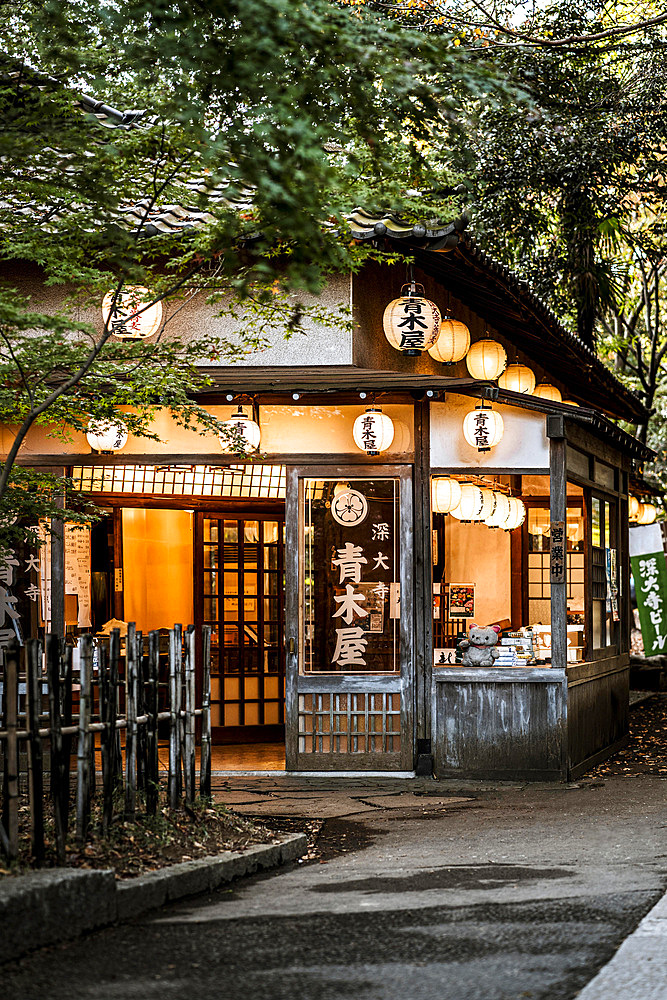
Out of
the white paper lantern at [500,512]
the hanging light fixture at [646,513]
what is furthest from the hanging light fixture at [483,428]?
the hanging light fixture at [646,513]

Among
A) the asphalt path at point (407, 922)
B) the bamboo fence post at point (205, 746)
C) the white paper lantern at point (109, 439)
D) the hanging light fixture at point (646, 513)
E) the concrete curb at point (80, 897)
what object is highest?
the white paper lantern at point (109, 439)

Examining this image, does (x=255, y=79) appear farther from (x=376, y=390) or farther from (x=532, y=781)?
(x=532, y=781)

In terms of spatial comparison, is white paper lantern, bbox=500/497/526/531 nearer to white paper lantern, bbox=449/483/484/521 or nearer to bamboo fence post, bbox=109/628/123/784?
white paper lantern, bbox=449/483/484/521

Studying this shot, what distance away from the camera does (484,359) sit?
1339 cm

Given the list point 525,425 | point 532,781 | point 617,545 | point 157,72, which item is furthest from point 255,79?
point 617,545

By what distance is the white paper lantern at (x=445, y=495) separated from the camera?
1347 cm

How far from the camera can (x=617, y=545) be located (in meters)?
17.6

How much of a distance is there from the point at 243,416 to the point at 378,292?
198 centimetres

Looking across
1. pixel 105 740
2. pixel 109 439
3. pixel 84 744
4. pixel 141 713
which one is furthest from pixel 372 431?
pixel 84 744

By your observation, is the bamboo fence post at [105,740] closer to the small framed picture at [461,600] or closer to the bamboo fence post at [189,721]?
the bamboo fence post at [189,721]

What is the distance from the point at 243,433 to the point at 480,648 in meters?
3.52

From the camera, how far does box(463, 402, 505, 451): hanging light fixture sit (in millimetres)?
12555

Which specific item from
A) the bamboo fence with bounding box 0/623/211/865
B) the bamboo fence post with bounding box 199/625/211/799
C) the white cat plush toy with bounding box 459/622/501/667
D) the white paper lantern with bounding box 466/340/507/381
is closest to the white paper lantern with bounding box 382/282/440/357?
the white paper lantern with bounding box 466/340/507/381

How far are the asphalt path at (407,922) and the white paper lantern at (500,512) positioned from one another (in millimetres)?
5418
